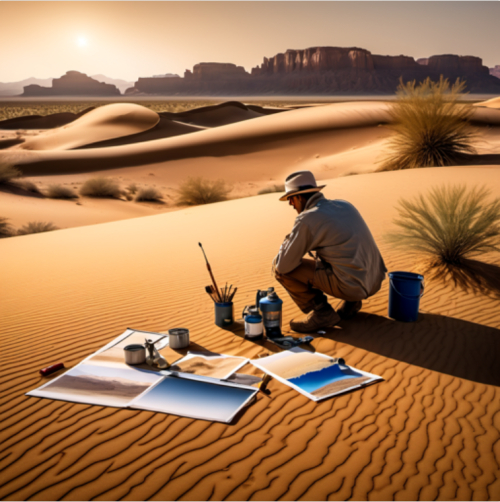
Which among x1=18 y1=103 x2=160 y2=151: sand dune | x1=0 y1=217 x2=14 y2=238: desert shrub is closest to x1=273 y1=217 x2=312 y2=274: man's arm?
x1=0 y1=217 x2=14 y2=238: desert shrub

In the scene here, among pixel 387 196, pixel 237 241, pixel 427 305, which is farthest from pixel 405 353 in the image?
pixel 387 196

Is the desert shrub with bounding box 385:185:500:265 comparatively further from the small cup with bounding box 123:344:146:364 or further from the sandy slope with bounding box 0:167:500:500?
the small cup with bounding box 123:344:146:364

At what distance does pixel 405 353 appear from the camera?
4801mm

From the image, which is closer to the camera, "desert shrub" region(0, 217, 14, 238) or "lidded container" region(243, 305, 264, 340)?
"lidded container" region(243, 305, 264, 340)

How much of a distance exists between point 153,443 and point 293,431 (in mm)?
966

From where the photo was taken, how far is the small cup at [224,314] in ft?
17.9

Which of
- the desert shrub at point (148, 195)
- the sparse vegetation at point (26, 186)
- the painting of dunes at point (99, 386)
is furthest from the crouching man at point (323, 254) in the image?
the sparse vegetation at point (26, 186)

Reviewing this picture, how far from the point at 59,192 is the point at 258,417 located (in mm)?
17861

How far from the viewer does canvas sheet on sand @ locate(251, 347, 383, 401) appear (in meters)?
4.01

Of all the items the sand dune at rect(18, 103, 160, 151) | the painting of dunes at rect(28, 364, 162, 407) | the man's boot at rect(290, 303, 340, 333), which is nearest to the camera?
the painting of dunes at rect(28, 364, 162, 407)

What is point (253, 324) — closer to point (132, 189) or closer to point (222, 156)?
point (132, 189)

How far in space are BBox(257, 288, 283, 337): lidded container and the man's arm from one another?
31 cm

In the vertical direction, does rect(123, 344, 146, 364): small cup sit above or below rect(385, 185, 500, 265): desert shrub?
below

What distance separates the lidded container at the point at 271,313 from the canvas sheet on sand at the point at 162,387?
624 mm
